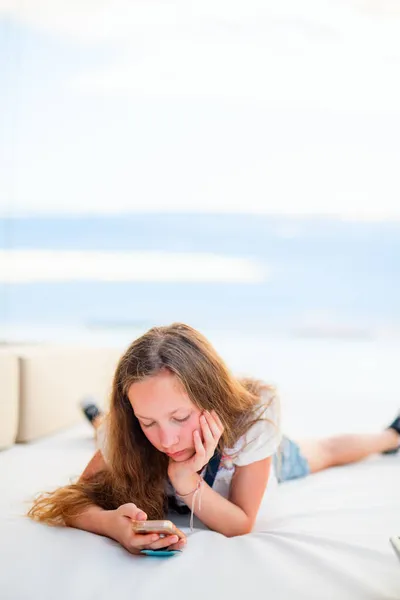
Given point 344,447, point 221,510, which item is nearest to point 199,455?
point 221,510

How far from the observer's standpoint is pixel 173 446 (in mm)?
1433

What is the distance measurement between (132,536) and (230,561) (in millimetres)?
185

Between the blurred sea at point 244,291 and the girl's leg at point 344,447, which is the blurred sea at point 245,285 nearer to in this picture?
the blurred sea at point 244,291

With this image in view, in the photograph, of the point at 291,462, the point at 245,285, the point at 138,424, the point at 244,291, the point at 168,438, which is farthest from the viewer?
the point at 244,291

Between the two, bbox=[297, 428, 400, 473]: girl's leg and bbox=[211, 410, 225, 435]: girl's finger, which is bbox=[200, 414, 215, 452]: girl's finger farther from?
bbox=[297, 428, 400, 473]: girl's leg

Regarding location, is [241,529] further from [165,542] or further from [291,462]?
[291,462]

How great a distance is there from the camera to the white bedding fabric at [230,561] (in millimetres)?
1119

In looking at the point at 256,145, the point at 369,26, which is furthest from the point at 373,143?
the point at 369,26

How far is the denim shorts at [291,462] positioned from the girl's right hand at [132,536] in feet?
2.45

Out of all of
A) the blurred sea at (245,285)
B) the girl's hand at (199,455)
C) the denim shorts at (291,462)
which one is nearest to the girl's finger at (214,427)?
the girl's hand at (199,455)

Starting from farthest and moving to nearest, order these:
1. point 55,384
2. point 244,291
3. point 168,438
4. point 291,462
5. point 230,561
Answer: point 244,291 → point 55,384 → point 291,462 → point 168,438 → point 230,561

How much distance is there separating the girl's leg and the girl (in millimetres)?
567

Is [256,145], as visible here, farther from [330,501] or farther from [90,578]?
[90,578]

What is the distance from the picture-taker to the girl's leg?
86.9 inches
